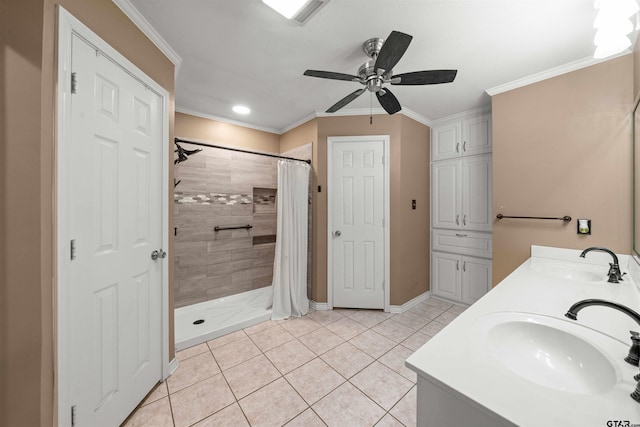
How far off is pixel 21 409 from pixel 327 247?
238 cm

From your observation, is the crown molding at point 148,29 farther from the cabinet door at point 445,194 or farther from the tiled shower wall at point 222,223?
the cabinet door at point 445,194

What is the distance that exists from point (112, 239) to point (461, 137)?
3555mm

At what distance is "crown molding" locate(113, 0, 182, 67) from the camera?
4.46 ft

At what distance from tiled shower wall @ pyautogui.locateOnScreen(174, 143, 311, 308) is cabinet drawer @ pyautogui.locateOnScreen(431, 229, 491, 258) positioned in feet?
7.04

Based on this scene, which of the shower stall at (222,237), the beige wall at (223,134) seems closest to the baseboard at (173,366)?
the shower stall at (222,237)

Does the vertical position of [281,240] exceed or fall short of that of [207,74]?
it falls short

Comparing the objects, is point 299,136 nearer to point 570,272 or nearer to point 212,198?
point 212,198

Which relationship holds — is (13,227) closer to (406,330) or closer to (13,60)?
(13,60)

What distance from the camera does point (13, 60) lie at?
2.92ft

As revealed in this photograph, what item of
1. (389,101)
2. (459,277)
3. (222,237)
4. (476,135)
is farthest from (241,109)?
(459,277)

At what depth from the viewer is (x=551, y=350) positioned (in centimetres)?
84

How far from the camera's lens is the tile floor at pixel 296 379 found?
55.4 inches

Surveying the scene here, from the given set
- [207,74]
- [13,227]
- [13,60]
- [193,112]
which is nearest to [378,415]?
[13,227]

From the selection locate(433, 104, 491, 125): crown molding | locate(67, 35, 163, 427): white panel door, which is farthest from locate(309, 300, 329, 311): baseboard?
locate(433, 104, 491, 125): crown molding
